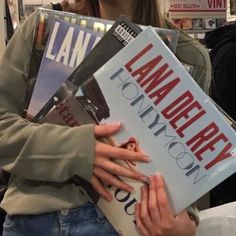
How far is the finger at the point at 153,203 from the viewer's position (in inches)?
28.7

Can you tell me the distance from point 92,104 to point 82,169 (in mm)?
100

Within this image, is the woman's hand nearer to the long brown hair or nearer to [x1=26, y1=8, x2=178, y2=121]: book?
[x1=26, y1=8, x2=178, y2=121]: book

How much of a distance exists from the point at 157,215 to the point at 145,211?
0.06ft

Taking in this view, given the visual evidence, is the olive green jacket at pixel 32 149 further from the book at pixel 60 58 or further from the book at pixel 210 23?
the book at pixel 210 23

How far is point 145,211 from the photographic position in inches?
29.1

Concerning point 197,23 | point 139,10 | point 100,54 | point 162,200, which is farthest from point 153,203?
point 197,23

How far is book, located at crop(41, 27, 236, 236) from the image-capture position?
0.70m

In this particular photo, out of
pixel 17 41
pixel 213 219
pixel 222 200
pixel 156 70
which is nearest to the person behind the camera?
pixel 156 70

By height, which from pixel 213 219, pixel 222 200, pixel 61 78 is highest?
pixel 61 78

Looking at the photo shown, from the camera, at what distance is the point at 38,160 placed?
74 centimetres

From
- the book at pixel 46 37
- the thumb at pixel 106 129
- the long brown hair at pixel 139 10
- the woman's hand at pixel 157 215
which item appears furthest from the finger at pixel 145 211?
the long brown hair at pixel 139 10

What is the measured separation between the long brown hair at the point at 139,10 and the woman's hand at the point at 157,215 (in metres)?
0.35

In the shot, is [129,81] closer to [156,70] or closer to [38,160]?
[156,70]

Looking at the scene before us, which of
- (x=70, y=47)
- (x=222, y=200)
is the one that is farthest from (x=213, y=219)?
(x=222, y=200)
